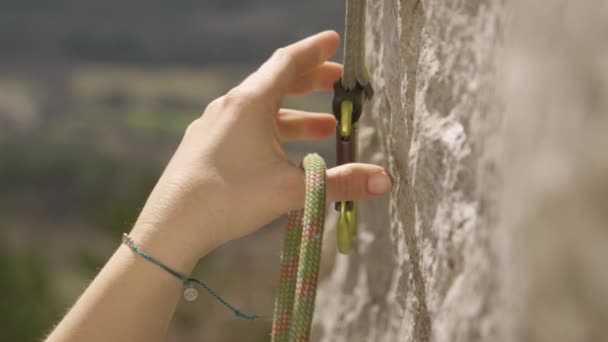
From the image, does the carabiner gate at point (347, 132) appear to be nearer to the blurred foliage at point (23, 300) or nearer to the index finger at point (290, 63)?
the index finger at point (290, 63)

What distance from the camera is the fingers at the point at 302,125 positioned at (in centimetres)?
84

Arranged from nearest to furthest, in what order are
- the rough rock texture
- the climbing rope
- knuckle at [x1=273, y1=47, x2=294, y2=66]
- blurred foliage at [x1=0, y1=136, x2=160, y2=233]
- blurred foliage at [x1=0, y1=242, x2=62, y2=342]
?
1. the rough rock texture
2. the climbing rope
3. knuckle at [x1=273, y1=47, x2=294, y2=66]
4. blurred foliage at [x1=0, y1=242, x2=62, y2=342]
5. blurred foliage at [x1=0, y1=136, x2=160, y2=233]

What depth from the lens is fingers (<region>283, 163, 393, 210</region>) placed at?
716 millimetres

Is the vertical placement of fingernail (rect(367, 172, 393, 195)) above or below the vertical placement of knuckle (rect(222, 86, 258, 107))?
below

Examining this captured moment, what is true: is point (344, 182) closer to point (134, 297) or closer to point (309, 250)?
point (309, 250)

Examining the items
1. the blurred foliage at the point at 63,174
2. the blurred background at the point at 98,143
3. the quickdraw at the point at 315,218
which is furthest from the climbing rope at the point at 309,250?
the blurred foliage at the point at 63,174

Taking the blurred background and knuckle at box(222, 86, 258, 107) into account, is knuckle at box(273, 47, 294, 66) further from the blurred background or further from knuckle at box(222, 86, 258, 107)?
the blurred background

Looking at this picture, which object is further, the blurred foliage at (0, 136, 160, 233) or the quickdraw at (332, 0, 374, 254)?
the blurred foliage at (0, 136, 160, 233)

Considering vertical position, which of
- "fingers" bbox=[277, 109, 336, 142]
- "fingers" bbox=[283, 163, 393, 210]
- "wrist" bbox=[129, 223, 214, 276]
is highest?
"fingers" bbox=[277, 109, 336, 142]

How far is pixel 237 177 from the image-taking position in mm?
729

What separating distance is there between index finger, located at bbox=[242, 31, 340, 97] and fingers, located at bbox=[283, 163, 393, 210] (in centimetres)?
9

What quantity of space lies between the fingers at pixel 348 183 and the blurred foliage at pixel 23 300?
275cm

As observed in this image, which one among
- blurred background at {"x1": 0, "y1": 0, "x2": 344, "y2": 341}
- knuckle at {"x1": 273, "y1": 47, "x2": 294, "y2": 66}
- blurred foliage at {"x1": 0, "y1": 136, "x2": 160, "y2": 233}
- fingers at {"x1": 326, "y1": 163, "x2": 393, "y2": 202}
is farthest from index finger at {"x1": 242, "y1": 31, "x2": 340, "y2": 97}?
blurred foliage at {"x1": 0, "y1": 136, "x2": 160, "y2": 233}

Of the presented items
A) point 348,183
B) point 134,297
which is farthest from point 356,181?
point 134,297
